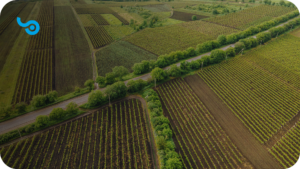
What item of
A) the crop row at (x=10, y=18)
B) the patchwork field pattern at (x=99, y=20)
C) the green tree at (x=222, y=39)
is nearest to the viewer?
the green tree at (x=222, y=39)

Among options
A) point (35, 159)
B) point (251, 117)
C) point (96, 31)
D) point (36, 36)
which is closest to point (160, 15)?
point (96, 31)

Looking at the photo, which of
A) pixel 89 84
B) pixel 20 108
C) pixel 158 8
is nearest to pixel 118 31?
pixel 89 84

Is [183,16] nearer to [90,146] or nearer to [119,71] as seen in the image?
[119,71]

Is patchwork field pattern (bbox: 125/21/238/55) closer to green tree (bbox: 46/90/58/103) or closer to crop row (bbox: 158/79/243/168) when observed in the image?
crop row (bbox: 158/79/243/168)

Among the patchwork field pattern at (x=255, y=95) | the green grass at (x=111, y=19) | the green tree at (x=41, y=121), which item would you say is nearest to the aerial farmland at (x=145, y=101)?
the green tree at (x=41, y=121)

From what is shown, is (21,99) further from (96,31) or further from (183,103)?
(96,31)

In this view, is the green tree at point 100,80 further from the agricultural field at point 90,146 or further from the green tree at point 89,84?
the agricultural field at point 90,146
